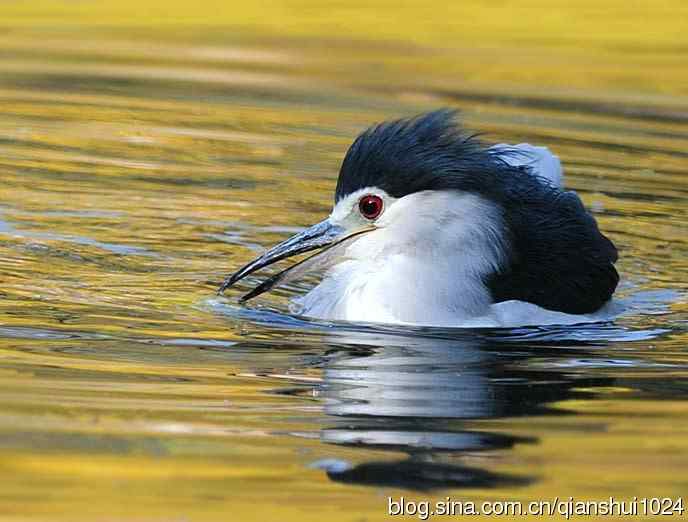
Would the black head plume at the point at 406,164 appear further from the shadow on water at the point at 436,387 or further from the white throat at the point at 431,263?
the shadow on water at the point at 436,387

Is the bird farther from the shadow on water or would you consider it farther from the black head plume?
the shadow on water

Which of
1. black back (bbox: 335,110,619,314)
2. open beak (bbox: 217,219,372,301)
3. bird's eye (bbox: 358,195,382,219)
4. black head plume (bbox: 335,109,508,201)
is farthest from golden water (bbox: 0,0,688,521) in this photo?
black head plume (bbox: 335,109,508,201)

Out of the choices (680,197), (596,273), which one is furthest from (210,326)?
(680,197)

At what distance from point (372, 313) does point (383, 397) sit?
1.69m

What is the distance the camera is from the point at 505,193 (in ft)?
30.5

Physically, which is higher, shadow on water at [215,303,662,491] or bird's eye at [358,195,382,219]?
bird's eye at [358,195,382,219]

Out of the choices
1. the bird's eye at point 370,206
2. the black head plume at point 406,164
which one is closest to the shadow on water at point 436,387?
the bird's eye at point 370,206

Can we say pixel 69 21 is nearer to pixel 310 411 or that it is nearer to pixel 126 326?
pixel 126 326

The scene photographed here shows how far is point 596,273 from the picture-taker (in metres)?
9.63

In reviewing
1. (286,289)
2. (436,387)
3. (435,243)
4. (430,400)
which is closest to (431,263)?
(435,243)

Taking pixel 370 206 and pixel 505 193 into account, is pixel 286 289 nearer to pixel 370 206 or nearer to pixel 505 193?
pixel 370 206

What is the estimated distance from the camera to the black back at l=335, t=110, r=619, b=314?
915 cm

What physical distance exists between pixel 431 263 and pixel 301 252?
65cm

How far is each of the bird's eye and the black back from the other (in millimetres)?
73
